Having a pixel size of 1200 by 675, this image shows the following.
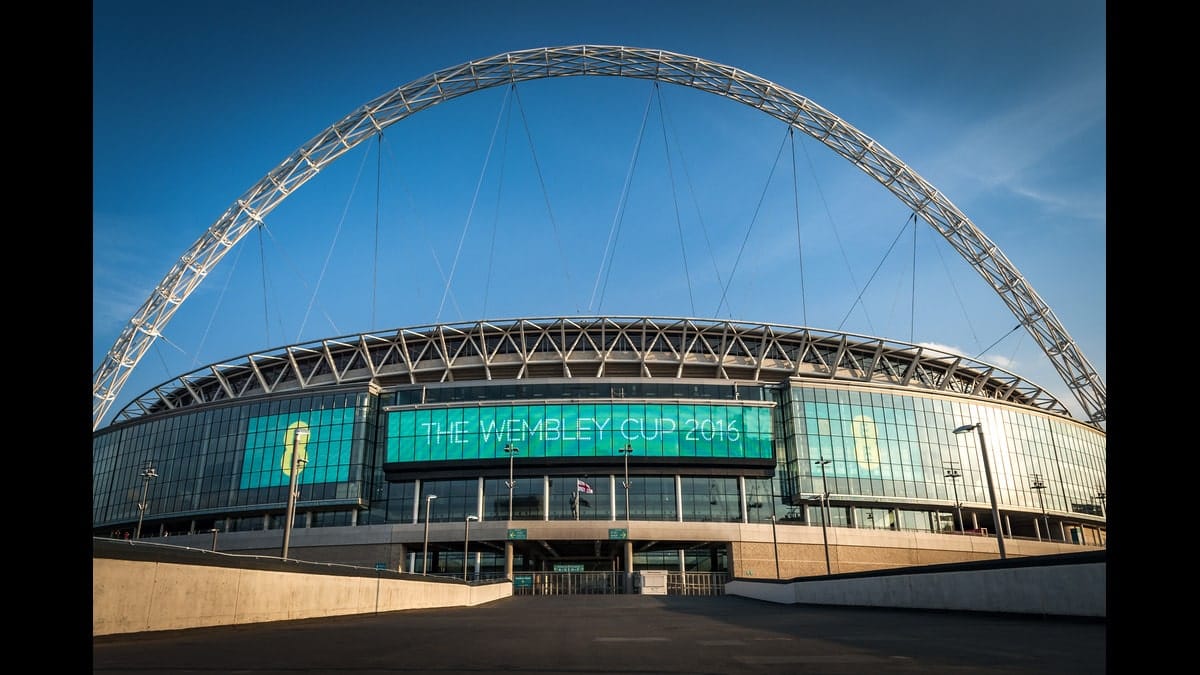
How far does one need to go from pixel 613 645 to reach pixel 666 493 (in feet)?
203

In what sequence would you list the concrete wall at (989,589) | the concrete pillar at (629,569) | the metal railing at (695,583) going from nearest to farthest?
the concrete wall at (989,589), the metal railing at (695,583), the concrete pillar at (629,569)

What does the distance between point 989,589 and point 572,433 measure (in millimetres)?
57661

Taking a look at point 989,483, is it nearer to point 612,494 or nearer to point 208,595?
point 208,595

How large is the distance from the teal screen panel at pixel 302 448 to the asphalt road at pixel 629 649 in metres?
62.4

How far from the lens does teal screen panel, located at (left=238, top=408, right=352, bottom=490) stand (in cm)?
7325

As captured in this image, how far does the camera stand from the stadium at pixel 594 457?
67125 millimetres

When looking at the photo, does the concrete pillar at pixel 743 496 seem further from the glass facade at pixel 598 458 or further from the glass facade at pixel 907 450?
the glass facade at pixel 907 450

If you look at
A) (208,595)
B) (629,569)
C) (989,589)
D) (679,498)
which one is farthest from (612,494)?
(208,595)

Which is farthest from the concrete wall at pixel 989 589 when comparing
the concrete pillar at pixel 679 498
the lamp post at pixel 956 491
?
the lamp post at pixel 956 491

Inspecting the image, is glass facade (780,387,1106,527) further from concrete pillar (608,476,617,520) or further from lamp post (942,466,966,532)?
concrete pillar (608,476,617,520)

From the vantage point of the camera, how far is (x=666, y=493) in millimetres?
71438

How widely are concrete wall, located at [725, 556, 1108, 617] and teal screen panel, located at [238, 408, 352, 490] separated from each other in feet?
193

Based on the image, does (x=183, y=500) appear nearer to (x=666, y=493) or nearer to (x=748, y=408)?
(x=666, y=493)

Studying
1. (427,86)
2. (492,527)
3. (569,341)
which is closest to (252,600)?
(492,527)
